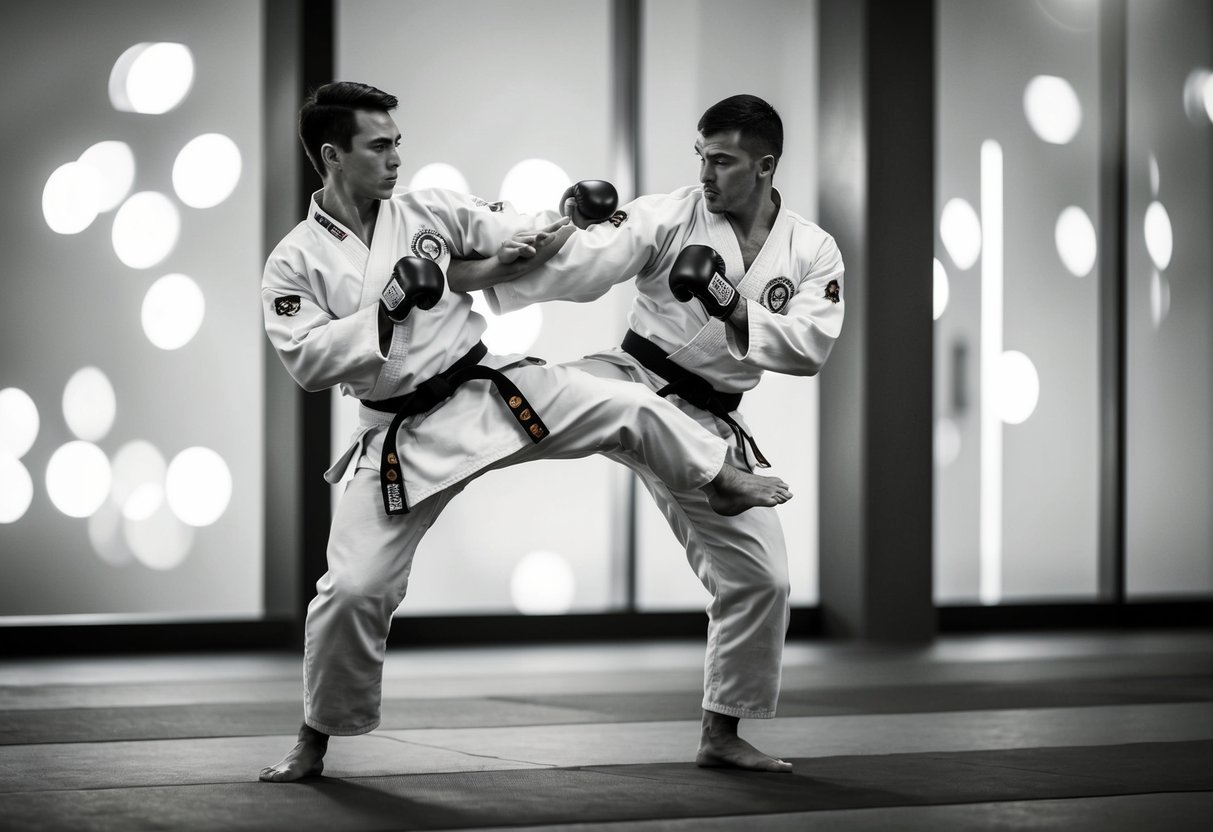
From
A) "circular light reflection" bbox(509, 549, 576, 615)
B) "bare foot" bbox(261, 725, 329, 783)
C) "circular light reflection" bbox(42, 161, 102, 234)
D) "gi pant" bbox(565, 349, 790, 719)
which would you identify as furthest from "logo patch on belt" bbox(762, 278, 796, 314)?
"circular light reflection" bbox(42, 161, 102, 234)

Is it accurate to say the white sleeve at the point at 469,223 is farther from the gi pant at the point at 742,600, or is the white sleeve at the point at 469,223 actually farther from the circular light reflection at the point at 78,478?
the circular light reflection at the point at 78,478

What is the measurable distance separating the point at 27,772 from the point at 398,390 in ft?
3.94

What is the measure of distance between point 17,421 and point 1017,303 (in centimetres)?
440

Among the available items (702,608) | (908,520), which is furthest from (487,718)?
(908,520)

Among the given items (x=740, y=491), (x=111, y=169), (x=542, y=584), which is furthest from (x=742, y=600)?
(x=111, y=169)

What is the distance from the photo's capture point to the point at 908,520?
5.92 metres

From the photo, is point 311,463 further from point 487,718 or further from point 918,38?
point 918,38

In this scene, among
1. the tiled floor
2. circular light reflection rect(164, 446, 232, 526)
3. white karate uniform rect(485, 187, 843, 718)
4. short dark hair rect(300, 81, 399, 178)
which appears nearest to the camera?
the tiled floor

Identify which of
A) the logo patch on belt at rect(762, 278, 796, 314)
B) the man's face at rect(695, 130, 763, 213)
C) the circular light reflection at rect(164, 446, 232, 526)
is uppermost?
the man's face at rect(695, 130, 763, 213)

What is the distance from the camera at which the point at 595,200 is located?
329 cm

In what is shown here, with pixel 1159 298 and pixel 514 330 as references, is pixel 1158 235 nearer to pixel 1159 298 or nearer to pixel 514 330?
pixel 1159 298

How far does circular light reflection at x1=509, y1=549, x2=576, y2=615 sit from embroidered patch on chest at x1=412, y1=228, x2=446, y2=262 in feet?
9.16

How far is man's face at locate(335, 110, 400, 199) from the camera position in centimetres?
312

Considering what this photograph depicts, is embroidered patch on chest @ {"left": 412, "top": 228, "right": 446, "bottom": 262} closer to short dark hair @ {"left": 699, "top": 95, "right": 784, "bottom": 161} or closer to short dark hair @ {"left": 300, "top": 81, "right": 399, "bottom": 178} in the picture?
short dark hair @ {"left": 300, "top": 81, "right": 399, "bottom": 178}
